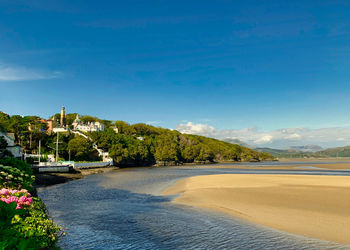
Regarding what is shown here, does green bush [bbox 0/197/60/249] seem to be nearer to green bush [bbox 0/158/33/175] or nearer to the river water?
the river water

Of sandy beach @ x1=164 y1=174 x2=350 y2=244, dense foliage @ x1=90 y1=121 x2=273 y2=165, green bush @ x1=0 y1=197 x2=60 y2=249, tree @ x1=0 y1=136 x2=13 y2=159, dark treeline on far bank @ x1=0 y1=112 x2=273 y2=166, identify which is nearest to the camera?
green bush @ x1=0 y1=197 x2=60 y2=249

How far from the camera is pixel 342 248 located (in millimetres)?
11375

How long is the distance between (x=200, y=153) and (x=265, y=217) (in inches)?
5180

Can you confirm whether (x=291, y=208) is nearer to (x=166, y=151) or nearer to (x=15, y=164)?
(x=15, y=164)

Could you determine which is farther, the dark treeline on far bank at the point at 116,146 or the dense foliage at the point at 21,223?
the dark treeline on far bank at the point at 116,146

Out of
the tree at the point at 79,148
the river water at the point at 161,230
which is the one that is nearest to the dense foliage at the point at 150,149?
the tree at the point at 79,148

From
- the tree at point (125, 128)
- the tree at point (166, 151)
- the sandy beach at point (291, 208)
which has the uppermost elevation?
the tree at point (125, 128)

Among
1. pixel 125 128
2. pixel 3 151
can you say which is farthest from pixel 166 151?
pixel 3 151

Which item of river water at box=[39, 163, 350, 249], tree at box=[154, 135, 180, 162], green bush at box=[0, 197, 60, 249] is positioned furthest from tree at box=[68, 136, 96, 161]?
green bush at box=[0, 197, 60, 249]

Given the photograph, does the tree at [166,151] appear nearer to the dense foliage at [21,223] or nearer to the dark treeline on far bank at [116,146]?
the dark treeline on far bank at [116,146]

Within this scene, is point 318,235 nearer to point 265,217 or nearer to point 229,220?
point 265,217

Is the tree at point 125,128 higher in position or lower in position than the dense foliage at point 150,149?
higher

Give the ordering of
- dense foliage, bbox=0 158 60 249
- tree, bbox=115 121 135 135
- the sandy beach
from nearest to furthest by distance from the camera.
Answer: dense foliage, bbox=0 158 60 249 < the sandy beach < tree, bbox=115 121 135 135

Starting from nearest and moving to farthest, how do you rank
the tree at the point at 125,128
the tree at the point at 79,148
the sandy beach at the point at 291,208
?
the sandy beach at the point at 291,208 < the tree at the point at 79,148 < the tree at the point at 125,128
